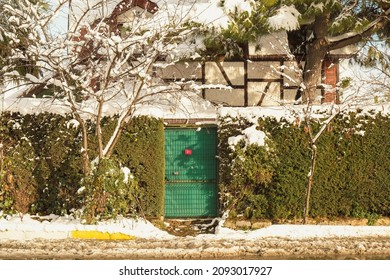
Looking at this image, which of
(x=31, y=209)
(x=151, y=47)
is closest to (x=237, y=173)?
(x=151, y=47)

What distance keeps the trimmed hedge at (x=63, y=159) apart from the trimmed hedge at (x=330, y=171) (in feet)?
4.76

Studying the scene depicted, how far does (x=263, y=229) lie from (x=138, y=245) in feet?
8.08

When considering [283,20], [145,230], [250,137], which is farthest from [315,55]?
[145,230]

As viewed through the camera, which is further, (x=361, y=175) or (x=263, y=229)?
(x=361, y=175)

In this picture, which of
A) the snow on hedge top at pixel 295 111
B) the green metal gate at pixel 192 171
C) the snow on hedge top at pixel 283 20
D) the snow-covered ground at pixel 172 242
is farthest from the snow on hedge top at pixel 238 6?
the snow-covered ground at pixel 172 242

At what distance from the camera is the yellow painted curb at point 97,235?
10297mm

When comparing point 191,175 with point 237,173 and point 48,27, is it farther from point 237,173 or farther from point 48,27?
point 48,27

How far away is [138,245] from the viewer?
31.1ft

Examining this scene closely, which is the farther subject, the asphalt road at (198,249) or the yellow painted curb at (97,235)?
the yellow painted curb at (97,235)

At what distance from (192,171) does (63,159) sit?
8.61ft

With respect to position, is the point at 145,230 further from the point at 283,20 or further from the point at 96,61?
the point at 283,20

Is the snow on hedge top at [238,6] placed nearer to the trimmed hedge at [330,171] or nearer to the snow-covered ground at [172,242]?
the trimmed hedge at [330,171]

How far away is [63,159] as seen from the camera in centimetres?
1130

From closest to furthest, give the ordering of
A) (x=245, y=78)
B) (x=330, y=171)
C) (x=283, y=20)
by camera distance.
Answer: (x=330, y=171) → (x=283, y=20) → (x=245, y=78)
